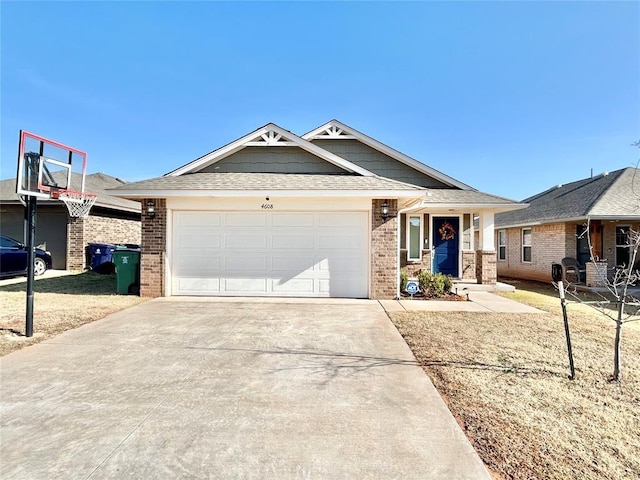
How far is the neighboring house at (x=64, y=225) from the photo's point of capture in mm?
14164

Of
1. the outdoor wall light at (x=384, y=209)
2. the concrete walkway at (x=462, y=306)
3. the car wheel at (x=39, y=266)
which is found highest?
the outdoor wall light at (x=384, y=209)

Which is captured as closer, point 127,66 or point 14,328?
point 14,328

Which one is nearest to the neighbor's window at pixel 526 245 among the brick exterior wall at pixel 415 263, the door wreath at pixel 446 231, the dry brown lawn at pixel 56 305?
the door wreath at pixel 446 231

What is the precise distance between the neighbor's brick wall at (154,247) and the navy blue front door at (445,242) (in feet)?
30.2

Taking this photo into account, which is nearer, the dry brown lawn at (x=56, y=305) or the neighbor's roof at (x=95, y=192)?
the dry brown lawn at (x=56, y=305)

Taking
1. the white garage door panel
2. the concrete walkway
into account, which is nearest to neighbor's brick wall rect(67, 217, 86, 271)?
the white garage door panel

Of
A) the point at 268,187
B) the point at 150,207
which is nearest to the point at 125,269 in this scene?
the point at 150,207

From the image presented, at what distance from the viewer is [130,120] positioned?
18.2 metres

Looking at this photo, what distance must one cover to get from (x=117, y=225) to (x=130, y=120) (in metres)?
6.09

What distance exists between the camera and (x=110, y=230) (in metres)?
15.8

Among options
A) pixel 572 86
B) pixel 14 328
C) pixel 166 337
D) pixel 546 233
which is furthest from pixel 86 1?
pixel 546 233

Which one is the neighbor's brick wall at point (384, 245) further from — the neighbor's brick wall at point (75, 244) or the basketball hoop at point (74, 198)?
the neighbor's brick wall at point (75, 244)

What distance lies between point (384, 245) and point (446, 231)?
487 cm

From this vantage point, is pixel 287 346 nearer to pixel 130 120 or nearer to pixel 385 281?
pixel 385 281
